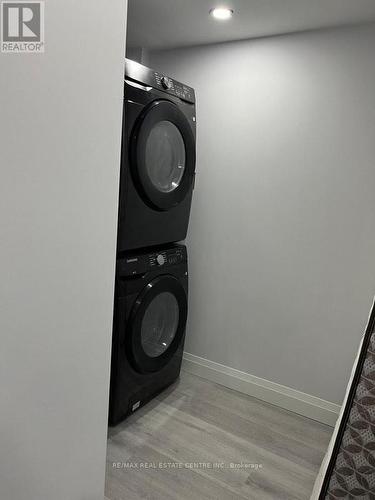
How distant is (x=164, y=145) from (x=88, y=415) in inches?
52.9

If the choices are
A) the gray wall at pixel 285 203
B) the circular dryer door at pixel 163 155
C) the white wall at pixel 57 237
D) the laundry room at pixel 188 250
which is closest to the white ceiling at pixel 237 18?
the laundry room at pixel 188 250

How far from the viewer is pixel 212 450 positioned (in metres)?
1.92

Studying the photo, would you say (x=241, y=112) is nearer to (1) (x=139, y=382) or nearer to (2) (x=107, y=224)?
(2) (x=107, y=224)

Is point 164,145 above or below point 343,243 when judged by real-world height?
above

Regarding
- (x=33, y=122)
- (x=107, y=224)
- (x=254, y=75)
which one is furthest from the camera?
(x=254, y=75)

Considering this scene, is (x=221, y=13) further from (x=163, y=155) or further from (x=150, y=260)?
(x=150, y=260)

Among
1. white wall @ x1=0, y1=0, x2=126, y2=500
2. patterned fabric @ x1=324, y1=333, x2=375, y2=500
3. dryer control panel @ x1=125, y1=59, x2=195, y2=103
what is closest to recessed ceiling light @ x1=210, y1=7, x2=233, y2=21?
dryer control panel @ x1=125, y1=59, x2=195, y2=103

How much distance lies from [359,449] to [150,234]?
4.34 ft

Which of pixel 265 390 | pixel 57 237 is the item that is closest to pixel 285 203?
pixel 265 390

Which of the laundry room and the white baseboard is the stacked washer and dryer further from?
the white baseboard

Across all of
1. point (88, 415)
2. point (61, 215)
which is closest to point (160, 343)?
point (88, 415)

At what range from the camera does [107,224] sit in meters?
1.12

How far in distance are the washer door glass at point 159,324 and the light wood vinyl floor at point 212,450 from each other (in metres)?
0.38

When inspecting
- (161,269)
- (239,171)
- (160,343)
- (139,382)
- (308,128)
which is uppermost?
(308,128)
